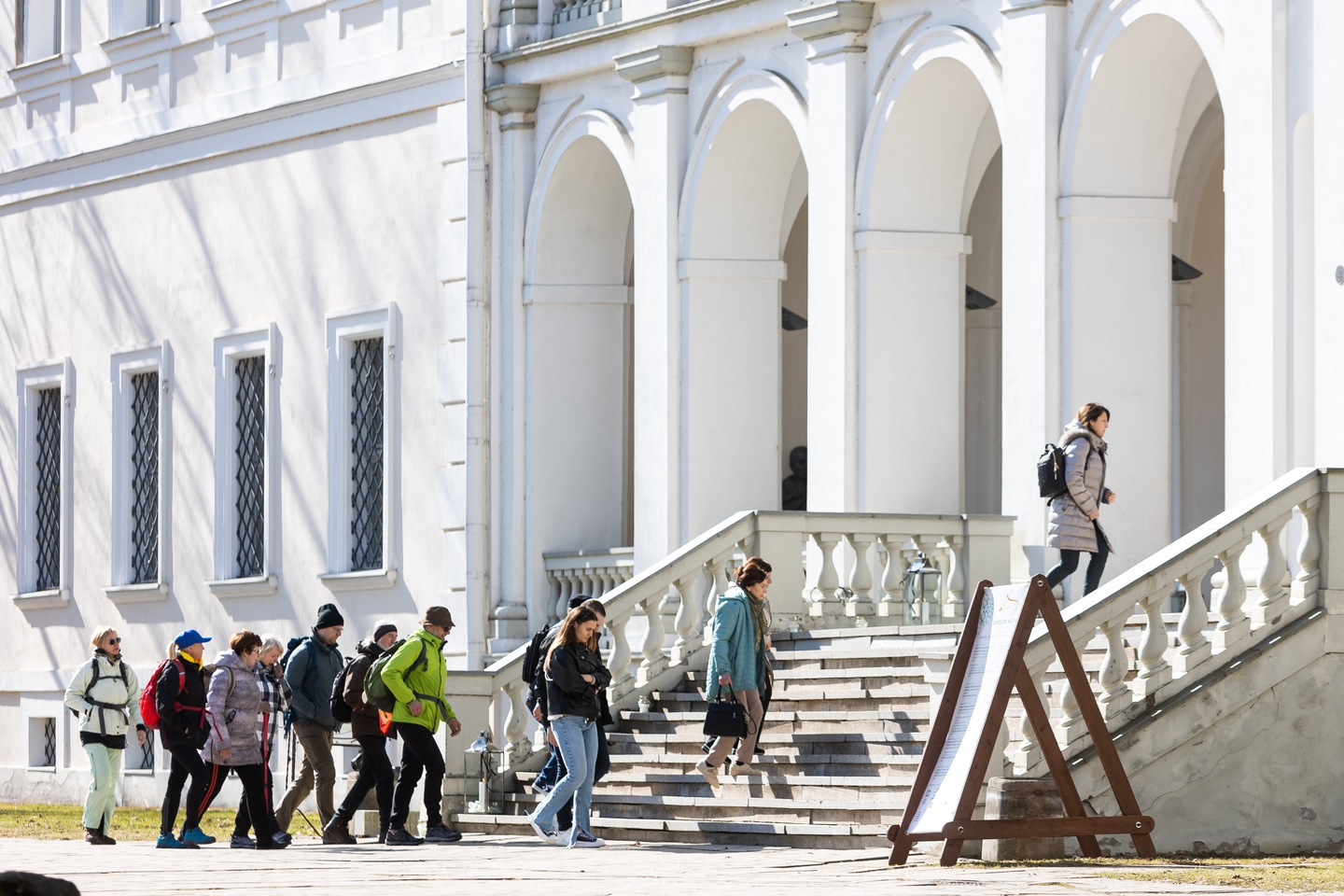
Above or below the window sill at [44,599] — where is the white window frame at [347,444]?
above

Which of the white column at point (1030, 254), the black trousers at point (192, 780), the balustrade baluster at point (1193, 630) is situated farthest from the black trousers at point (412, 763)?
the white column at point (1030, 254)

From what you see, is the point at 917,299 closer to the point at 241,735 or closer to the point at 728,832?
the point at 728,832

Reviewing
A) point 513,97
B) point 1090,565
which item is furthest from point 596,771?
point 513,97

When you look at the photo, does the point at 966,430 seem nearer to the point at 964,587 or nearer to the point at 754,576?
the point at 964,587

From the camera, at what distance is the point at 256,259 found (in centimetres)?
2642

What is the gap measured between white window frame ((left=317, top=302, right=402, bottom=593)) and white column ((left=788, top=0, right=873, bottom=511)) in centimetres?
511

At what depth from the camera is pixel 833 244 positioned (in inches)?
828

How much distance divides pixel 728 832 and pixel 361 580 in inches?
380

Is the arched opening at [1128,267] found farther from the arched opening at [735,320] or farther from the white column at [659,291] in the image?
the white column at [659,291]

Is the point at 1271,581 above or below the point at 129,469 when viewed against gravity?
below

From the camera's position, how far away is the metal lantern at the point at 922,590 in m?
19.5

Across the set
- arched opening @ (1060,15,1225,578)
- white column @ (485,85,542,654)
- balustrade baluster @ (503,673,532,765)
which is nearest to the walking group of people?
balustrade baluster @ (503,673,532,765)

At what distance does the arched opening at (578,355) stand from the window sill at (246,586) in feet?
10.8

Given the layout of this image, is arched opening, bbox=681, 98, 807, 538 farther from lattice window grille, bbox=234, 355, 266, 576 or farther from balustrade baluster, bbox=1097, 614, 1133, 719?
balustrade baluster, bbox=1097, 614, 1133, 719
